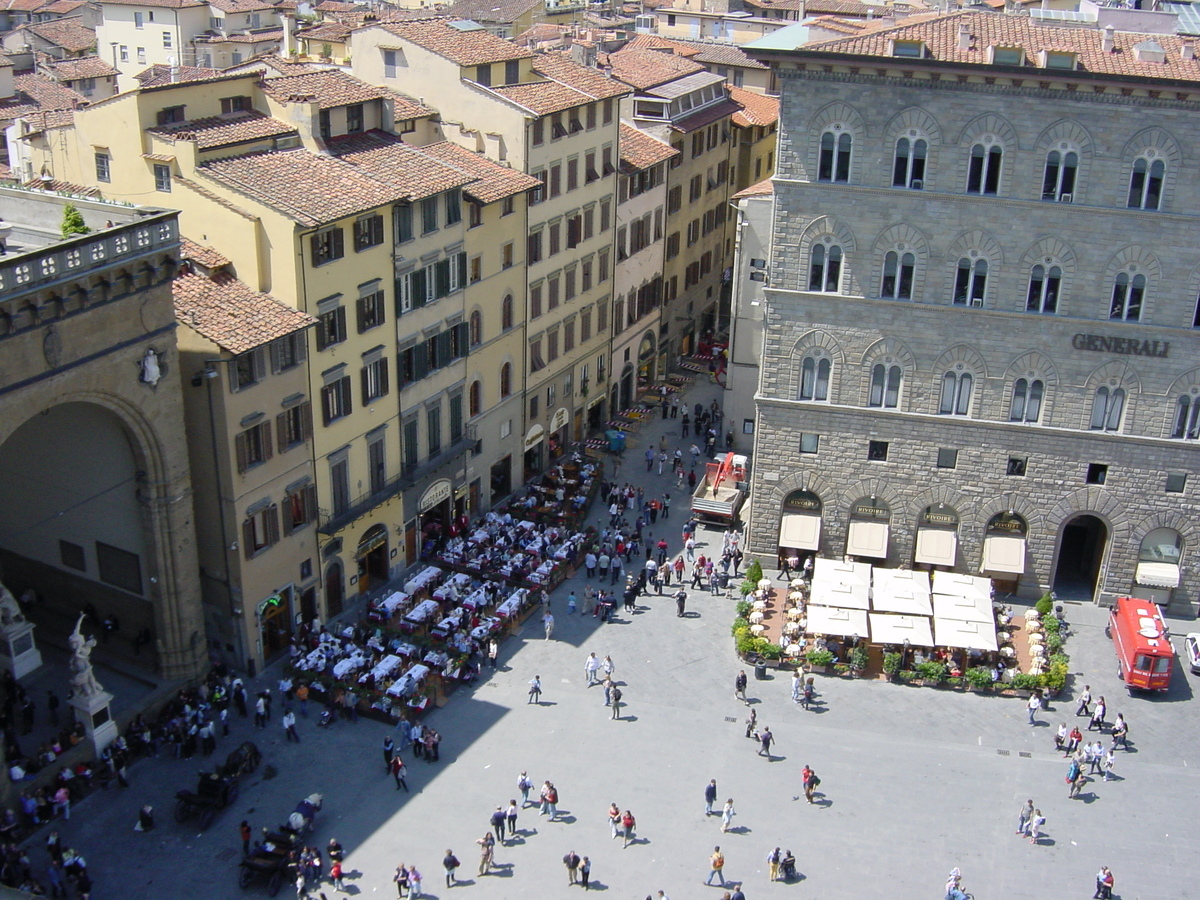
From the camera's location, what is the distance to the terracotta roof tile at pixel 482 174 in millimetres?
55250

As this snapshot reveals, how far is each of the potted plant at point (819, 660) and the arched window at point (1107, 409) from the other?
47.0ft

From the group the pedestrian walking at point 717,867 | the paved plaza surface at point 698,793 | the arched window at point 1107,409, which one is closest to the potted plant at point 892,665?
the paved plaza surface at point 698,793

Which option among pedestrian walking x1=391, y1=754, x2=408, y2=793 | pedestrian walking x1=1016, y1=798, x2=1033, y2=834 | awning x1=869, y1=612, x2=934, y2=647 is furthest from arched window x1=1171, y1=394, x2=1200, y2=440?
pedestrian walking x1=391, y1=754, x2=408, y2=793

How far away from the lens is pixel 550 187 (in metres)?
61.2

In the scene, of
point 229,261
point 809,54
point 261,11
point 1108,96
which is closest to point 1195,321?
point 1108,96

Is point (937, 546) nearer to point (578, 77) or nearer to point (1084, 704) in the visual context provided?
point (1084, 704)

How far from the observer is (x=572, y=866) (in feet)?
124

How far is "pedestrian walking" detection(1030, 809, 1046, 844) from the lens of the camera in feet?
133

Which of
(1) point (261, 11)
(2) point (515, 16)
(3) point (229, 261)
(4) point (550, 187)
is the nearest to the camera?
(3) point (229, 261)

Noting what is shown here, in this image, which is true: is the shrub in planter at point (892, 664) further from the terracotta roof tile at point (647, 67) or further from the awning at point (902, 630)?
the terracotta roof tile at point (647, 67)

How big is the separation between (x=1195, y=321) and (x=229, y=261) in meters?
35.8

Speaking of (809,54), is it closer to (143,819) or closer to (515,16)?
(143,819)

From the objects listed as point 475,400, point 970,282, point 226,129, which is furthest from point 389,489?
point 970,282

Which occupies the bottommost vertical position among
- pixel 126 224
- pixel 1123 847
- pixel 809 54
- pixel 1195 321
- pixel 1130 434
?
pixel 1123 847
